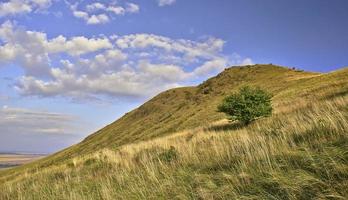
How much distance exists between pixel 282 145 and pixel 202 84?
7688 centimetres

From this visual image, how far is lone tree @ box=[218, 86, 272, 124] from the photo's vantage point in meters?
28.5

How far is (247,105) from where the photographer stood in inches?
1153

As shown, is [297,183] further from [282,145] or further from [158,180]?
[158,180]

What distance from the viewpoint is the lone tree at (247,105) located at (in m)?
28.5

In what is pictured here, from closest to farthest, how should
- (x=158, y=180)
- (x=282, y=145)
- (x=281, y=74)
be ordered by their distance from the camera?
(x=282, y=145) → (x=158, y=180) → (x=281, y=74)

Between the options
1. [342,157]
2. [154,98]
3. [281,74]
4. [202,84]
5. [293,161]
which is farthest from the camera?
[154,98]

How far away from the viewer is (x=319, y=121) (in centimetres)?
818

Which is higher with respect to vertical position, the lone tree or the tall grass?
the lone tree

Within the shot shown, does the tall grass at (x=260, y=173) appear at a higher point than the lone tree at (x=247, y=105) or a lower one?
lower

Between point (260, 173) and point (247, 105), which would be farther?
point (247, 105)

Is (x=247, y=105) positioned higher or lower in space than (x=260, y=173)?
higher

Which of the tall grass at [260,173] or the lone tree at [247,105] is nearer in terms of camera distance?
the tall grass at [260,173]

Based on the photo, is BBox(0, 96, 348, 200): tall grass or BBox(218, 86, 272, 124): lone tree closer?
BBox(0, 96, 348, 200): tall grass

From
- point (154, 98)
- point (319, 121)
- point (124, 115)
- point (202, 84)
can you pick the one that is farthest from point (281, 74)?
point (319, 121)
